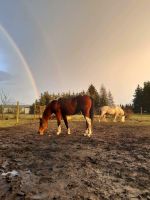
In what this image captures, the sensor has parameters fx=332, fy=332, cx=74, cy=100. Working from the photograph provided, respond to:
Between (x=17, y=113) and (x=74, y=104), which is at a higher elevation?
(x=74, y=104)

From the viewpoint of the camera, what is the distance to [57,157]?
11367 millimetres

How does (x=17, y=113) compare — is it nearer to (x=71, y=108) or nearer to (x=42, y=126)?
(x=42, y=126)

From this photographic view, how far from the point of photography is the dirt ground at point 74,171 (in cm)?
766

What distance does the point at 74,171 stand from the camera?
9484mm

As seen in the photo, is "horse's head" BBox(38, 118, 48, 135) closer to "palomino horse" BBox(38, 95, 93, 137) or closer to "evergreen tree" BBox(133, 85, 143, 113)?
"palomino horse" BBox(38, 95, 93, 137)

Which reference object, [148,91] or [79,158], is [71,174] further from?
[148,91]

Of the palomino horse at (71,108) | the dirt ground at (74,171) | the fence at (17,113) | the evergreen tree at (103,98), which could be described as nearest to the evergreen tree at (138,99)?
the evergreen tree at (103,98)

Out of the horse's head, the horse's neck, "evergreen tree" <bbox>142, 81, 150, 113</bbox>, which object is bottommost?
the horse's head

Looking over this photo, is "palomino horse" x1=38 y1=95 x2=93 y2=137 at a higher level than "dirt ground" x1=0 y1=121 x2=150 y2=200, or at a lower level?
higher

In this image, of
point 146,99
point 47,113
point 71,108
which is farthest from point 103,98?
point 71,108

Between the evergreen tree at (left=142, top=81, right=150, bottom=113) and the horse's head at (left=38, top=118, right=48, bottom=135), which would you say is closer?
the horse's head at (left=38, top=118, right=48, bottom=135)

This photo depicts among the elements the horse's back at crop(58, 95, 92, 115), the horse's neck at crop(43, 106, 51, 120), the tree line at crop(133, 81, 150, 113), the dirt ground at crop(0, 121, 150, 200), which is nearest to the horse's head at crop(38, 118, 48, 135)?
the horse's neck at crop(43, 106, 51, 120)

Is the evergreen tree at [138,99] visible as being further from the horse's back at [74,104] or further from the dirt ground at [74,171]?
the dirt ground at [74,171]

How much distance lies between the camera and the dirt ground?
7.66 metres
